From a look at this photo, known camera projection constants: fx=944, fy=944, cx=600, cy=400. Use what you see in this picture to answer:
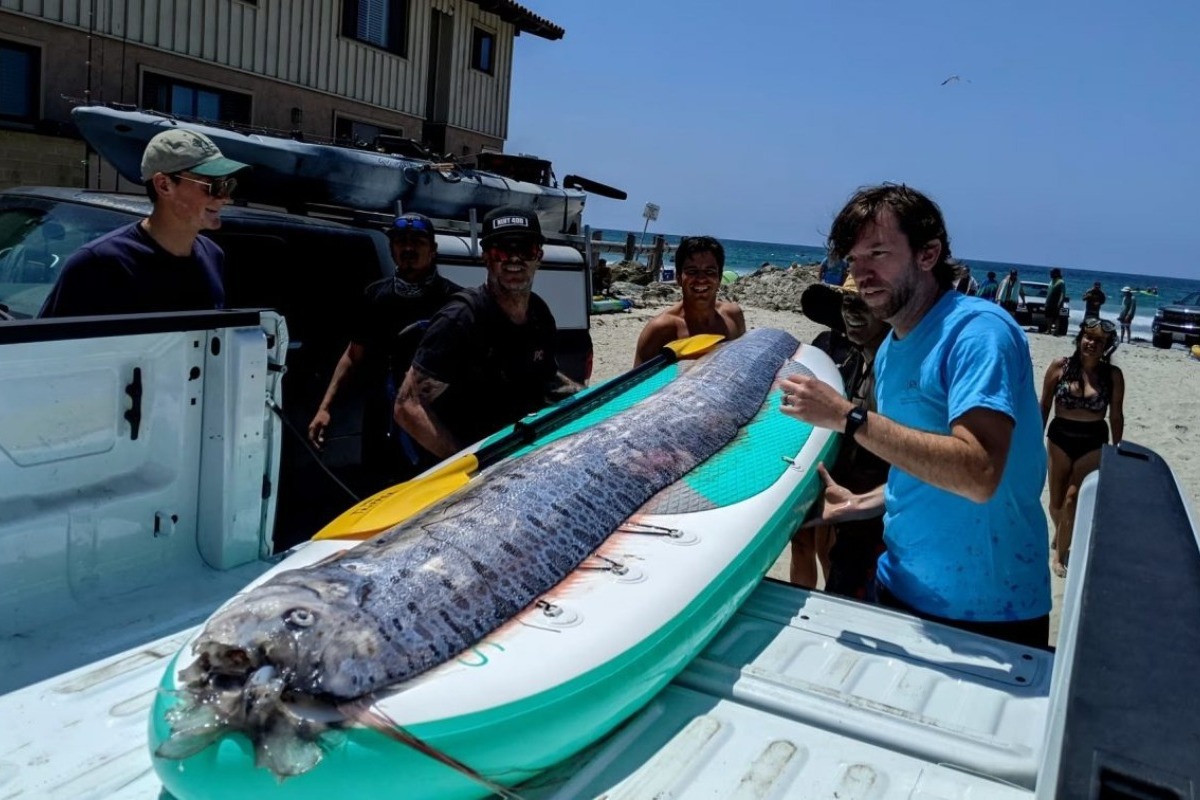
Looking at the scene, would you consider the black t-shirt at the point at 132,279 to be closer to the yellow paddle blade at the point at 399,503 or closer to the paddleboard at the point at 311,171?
the yellow paddle blade at the point at 399,503

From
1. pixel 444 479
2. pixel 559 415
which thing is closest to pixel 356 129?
pixel 559 415

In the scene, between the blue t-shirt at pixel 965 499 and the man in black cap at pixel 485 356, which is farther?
the man in black cap at pixel 485 356

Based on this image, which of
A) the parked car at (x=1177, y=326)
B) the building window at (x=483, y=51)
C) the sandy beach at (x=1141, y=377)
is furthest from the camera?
the parked car at (x=1177, y=326)

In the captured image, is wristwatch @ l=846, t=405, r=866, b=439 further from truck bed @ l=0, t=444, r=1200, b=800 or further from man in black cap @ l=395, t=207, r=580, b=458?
man in black cap @ l=395, t=207, r=580, b=458


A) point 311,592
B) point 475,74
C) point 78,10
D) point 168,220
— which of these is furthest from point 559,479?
point 475,74

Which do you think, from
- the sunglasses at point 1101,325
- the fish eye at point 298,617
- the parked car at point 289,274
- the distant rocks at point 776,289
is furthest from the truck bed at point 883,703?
the distant rocks at point 776,289

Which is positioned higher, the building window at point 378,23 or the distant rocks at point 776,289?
the building window at point 378,23

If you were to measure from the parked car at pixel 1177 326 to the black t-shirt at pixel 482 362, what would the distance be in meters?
29.4

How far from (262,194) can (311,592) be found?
568 centimetres

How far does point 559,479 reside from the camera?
2932 millimetres

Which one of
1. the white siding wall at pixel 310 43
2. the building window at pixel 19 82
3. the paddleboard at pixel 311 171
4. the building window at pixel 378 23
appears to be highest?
the building window at pixel 378 23

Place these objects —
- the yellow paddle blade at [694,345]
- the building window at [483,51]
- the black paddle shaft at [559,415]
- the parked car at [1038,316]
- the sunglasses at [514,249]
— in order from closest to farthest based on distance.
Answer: the black paddle shaft at [559,415], the sunglasses at [514,249], the yellow paddle blade at [694,345], the building window at [483,51], the parked car at [1038,316]

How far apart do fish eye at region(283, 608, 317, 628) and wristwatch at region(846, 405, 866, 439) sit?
1.48 m

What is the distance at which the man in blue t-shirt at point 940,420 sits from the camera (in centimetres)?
249
